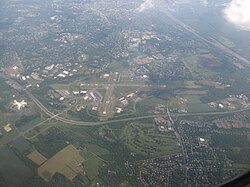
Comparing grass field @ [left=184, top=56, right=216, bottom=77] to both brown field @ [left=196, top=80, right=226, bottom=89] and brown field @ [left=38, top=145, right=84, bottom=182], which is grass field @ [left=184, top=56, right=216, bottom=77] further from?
brown field @ [left=38, top=145, right=84, bottom=182]

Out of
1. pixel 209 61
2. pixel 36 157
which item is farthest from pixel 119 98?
pixel 209 61

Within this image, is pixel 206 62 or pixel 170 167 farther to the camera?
pixel 206 62

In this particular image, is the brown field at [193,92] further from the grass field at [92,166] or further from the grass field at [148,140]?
the grass field at [92,166]

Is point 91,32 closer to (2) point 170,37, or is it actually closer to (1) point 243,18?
(2) point 170,37

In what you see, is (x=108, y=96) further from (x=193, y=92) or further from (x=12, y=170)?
(x=12, y=170)

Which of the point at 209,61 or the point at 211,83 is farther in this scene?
the point at 209,61

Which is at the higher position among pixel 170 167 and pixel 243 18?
pixel 170 167

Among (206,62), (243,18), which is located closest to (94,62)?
(206,62)
